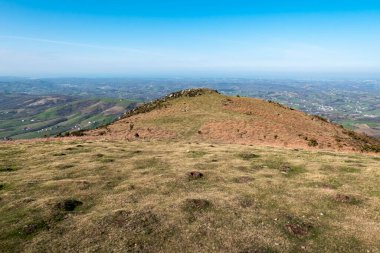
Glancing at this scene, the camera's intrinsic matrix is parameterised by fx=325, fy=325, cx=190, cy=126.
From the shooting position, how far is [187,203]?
958 inches

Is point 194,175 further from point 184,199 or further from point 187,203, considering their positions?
point 187,203

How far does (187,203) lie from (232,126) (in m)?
39.9

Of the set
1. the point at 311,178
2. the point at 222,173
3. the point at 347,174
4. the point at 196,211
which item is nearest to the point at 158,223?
the point at 196,211

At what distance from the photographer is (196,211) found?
922 inches

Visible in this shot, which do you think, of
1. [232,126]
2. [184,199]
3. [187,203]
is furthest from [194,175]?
[232,126]

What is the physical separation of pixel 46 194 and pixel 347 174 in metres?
28.0

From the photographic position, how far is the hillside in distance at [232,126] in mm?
56781

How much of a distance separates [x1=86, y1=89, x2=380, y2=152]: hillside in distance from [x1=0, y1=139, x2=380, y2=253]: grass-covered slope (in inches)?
675

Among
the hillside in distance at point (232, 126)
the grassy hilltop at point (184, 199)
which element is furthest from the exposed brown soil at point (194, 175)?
the hillside in distance at point (232, 126)

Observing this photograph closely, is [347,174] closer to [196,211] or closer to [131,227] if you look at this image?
[196,211]

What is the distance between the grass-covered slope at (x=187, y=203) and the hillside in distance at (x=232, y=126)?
17.1 m

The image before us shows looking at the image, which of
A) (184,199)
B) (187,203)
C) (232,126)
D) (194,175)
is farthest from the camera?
(232,126)

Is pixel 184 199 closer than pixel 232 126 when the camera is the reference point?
Yes

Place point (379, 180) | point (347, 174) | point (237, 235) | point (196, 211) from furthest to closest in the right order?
point (347, 174) → point (379, 180) → point (196, 211) → point (237, 235)
